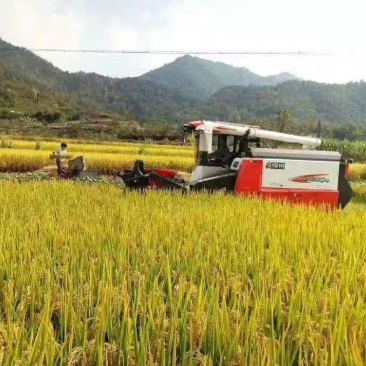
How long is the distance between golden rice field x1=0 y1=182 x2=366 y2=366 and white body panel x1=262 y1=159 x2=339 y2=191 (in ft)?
6.41

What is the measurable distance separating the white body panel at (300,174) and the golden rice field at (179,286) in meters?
1.96

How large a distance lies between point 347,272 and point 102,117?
5761 cm

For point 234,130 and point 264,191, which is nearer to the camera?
point 264,191

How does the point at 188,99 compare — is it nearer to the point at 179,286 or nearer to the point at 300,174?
the point at 300,174

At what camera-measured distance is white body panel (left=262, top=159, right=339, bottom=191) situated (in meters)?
8.30

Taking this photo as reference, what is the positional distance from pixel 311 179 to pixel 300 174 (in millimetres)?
240

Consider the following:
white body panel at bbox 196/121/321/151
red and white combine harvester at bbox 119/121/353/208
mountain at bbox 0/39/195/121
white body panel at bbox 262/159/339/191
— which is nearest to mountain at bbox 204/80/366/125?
mountain at bbox 0/39/195/121

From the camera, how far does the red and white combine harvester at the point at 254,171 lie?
8.30m

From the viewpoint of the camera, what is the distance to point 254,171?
8203 millimetres

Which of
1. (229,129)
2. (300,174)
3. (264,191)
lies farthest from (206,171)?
(300,174)

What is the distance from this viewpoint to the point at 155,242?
3.97 metres

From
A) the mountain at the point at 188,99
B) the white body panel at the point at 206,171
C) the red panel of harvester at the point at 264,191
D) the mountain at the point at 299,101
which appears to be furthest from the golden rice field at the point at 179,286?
the mountain at the point at 299,101

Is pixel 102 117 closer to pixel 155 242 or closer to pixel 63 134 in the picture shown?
pixel 63 134

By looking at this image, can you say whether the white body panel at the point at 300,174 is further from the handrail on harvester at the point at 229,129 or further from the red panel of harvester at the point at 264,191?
the handrail on harvester at the point at 229,129
